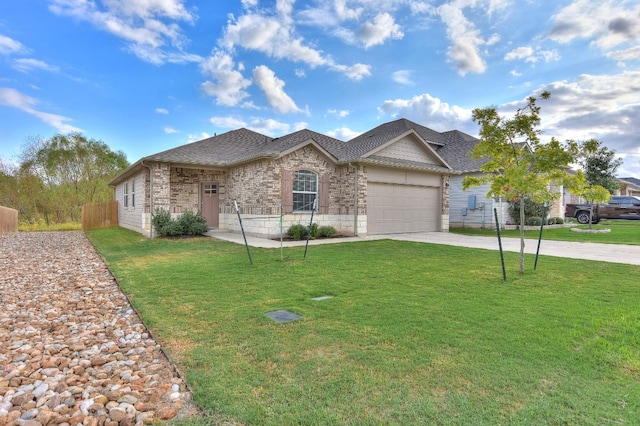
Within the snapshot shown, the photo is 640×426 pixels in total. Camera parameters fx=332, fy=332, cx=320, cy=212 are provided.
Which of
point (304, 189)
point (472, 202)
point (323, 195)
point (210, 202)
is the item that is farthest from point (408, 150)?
point (210, 202)

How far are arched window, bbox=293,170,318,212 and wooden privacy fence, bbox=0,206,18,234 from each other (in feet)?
52.7

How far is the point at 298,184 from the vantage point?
43.7 feet

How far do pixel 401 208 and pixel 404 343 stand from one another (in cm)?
1253

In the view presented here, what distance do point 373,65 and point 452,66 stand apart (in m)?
3.46

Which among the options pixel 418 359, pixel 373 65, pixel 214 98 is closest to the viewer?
pixel 418 359

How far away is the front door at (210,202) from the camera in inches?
612

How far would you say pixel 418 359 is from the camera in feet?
9.56

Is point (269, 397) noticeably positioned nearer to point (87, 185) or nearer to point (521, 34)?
point (521, 34)

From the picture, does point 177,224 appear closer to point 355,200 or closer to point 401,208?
point 355,200

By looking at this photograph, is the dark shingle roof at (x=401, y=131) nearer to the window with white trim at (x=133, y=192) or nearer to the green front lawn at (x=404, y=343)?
the window with white trim at (x=133, y=192)

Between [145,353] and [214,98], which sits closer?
[145,353]

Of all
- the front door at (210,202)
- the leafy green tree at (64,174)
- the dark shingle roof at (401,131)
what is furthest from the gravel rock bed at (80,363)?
the leafy green tree at (64,174)

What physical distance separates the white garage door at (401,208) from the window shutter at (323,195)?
1.76m

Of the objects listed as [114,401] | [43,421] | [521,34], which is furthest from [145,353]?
[521,34]
